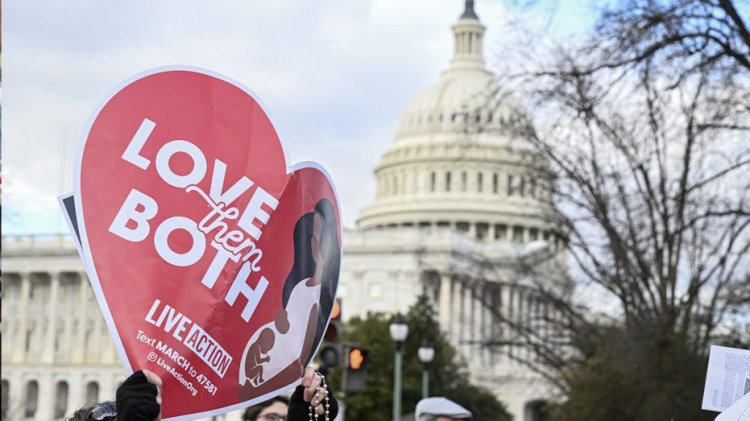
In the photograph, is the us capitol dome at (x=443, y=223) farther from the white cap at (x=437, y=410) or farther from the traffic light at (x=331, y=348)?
the white cap at (x=437, y=410)

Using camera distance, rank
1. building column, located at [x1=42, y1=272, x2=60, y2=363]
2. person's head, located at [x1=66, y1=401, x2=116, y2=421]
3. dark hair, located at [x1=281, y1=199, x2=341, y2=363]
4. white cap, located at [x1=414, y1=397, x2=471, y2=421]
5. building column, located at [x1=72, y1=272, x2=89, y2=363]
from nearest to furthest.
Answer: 1. person's head, located at [x1=66, y1=401, x2=116, y2=421]
2. dark hair, located at [x1=281, y1=199, x2=341, y2=363]
3. white cap, located at [x1=414, y1=397, x2=471, y2=421]
4. building column, located at [x1=72, y1=272, x2=89, y2=363]
5. building column, located at [x1=42, y1=272, x2=60, y2=363]

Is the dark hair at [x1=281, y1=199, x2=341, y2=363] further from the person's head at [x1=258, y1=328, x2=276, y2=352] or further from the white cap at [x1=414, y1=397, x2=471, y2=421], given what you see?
the white cap at [x1=414, y1=397, x2=471, y2=421]

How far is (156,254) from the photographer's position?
5.56 metres

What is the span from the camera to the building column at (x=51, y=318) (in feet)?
418

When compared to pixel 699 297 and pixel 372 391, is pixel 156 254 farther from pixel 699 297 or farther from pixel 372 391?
pixel 372 391

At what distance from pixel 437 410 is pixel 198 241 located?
313 centimetres

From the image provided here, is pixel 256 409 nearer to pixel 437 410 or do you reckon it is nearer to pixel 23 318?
pixel 437 410

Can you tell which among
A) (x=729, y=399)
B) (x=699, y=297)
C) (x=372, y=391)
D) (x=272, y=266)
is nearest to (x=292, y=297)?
(x=272, y=266)

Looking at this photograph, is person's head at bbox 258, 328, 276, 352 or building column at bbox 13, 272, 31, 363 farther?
building column at bbox 13, 272, 31, 363

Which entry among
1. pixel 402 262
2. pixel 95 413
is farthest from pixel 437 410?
pixel 402 262

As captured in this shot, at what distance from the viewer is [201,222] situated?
18.5ft

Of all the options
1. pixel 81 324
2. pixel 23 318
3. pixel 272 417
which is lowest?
pixel 272 417

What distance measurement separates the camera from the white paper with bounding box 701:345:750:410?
6484 mm

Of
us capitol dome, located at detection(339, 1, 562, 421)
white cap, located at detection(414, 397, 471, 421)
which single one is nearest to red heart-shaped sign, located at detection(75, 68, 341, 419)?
white cap, located at detection(414, 397, 471, 421)
